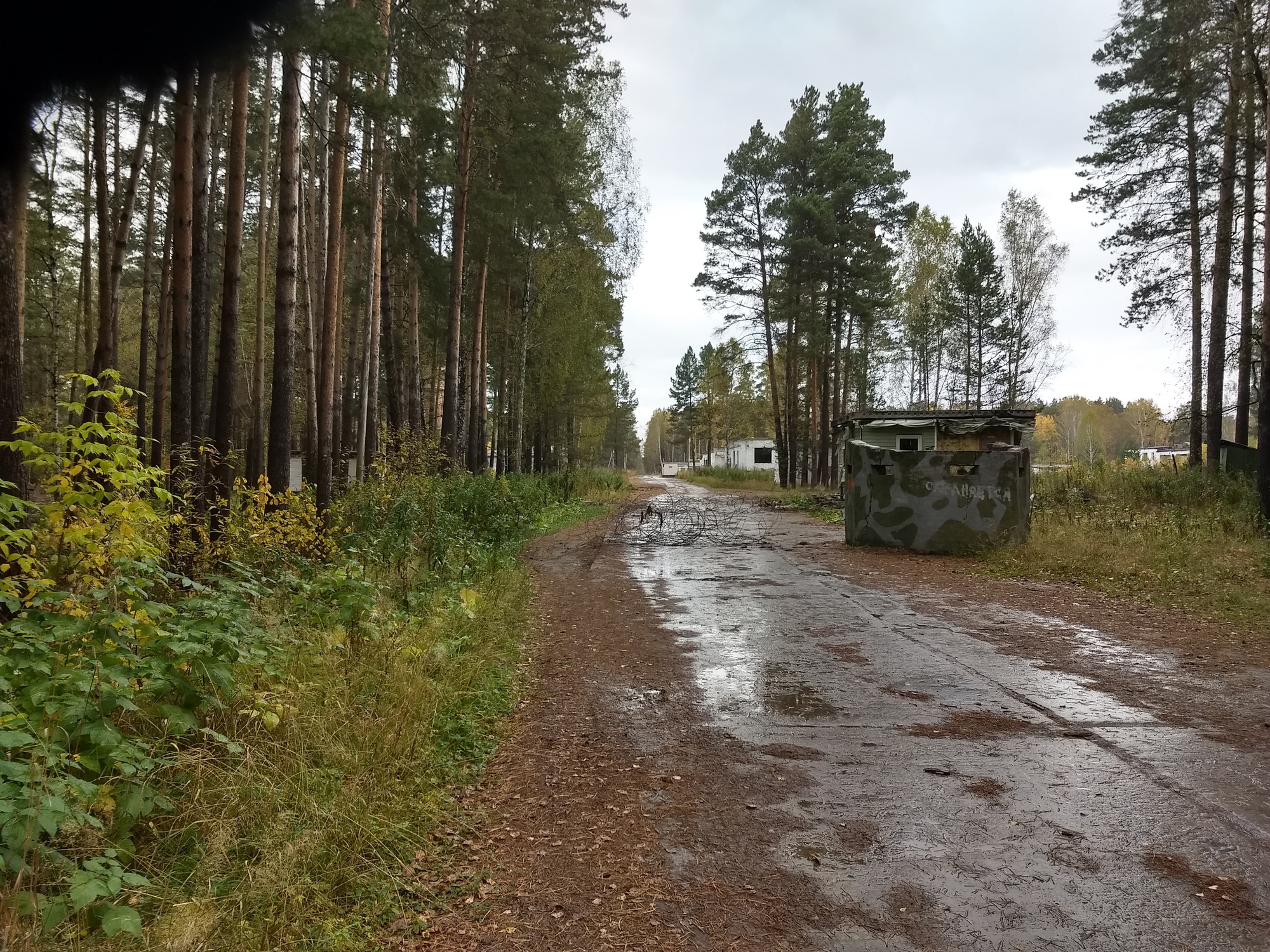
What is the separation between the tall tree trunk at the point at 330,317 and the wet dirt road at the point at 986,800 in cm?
764

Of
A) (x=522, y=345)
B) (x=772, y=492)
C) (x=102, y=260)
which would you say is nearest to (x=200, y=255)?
(x=102, y=260)

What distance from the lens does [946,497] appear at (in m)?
12.9

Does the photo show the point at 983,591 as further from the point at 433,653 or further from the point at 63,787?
the point at 63,787

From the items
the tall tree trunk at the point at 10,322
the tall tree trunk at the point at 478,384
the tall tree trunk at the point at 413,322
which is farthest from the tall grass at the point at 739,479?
the tall tree trunk at the point at 10,322

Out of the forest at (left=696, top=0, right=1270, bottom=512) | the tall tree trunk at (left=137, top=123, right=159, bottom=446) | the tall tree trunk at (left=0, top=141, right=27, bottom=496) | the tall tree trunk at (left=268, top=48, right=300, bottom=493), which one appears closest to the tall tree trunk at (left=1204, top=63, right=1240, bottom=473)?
the forest at (left=696, top=0, right=1270, bottom=512)

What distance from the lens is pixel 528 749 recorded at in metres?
4.47

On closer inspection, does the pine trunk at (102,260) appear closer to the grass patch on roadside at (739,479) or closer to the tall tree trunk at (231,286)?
the tall tree trunk at (231,286)

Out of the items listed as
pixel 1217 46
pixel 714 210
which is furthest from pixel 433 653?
pixel 714 210

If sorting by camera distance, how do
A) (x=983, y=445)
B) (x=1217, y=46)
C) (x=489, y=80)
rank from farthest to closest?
(x=983, y=445) < (x=489, y=80) < (x=1217, y=46)

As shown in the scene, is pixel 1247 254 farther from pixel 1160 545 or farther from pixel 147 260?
pixel 147 260

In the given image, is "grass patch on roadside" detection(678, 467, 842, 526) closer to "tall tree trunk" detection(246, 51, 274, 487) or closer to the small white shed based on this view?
the small white shed

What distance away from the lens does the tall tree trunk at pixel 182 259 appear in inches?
338

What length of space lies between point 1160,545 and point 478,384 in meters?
17.2

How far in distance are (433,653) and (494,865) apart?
7.80 feet
